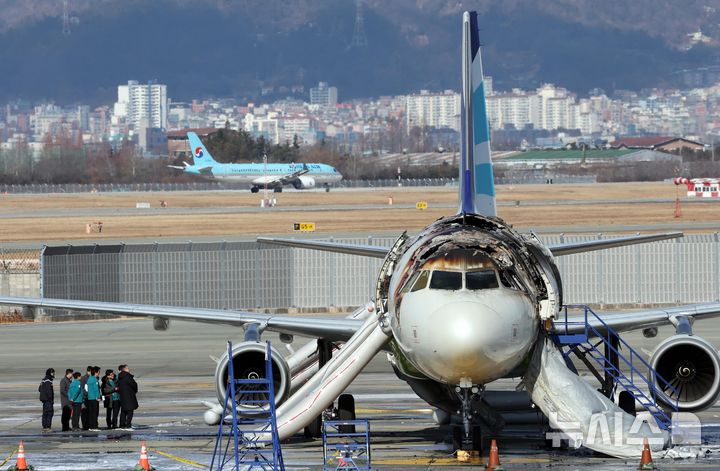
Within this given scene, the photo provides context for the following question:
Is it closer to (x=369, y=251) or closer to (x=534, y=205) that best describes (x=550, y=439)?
(x=369, y=251)

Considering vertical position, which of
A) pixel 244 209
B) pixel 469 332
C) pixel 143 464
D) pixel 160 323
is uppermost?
pixel 469 332

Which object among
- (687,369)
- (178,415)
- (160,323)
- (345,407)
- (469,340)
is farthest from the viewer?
(178,415)

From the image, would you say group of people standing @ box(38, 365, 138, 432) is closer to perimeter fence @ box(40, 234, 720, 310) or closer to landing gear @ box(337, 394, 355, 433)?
landing gear @ box(337, 394, 355, 433)

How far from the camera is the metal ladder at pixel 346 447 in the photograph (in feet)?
89.3

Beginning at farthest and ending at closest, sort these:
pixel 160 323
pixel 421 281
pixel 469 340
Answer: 1. pixel 160 323
2. pixel 421 281
3. pixel 469 340

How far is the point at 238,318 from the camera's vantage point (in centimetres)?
3083

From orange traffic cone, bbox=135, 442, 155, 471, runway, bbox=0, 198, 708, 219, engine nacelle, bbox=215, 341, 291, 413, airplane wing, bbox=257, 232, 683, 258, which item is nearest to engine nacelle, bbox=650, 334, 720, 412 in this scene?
airplane wing, bbox=257, 232, 683, 258

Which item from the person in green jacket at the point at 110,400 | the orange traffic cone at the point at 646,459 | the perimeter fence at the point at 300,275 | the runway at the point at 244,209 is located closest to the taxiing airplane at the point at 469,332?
the orange traffic cone at the point at 646,459

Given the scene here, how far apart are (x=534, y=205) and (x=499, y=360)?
11067 cm

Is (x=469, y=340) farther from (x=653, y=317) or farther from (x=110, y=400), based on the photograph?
(x=110, y=400)

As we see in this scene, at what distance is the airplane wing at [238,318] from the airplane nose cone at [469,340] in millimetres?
4844

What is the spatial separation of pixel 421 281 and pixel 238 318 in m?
6.21

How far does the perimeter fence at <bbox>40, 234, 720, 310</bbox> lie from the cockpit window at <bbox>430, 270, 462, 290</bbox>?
3396 centimetres

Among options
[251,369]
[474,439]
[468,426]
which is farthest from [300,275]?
[468,426]
